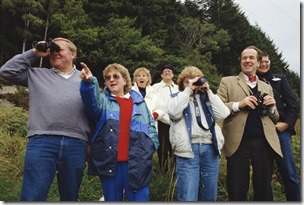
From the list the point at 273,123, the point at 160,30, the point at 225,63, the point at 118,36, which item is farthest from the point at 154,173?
the point at 160,30

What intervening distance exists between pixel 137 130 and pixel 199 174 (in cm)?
66

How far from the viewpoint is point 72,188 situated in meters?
2.36

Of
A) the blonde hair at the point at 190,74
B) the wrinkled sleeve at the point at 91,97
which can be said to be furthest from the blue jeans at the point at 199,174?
the wrinkled sleeve at the point at 91,97

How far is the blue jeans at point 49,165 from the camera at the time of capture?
2.24 meters

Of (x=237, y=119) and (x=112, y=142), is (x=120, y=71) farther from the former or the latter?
(x=237, y=119)

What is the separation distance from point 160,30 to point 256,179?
19.7 metres

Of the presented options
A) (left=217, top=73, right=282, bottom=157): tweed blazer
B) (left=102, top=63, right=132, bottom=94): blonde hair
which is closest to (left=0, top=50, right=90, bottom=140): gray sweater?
(left=102, top=63, right=132, bottom=94): blonde hair

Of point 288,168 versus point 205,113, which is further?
point 288,168

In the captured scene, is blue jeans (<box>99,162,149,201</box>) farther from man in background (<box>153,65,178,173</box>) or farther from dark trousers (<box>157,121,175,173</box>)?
dark trousers (<box>157,121,175,173</box>)

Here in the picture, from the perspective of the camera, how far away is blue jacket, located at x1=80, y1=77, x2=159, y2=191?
2.44m

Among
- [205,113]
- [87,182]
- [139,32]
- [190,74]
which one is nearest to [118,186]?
[205,113]

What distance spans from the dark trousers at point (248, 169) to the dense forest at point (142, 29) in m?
11.9

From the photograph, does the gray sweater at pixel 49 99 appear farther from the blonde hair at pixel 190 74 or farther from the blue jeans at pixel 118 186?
the blonde hair at pixel 190 74

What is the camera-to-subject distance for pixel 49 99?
2.31m
